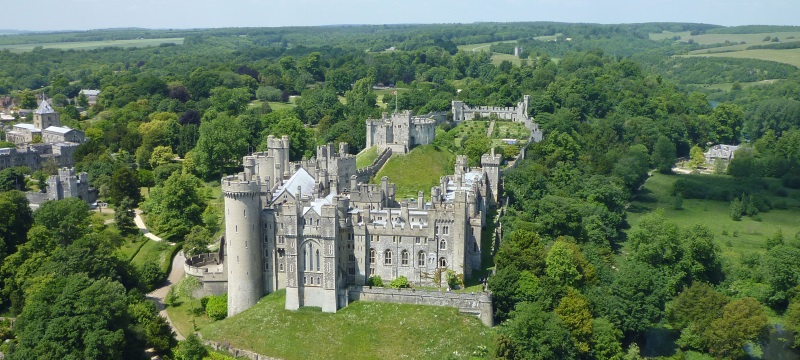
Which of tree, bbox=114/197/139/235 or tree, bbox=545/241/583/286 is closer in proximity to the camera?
tree, bbox=545/241/583/286

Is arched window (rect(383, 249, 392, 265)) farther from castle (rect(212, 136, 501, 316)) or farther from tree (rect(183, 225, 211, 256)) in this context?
tree (rect(183, 225, 211, 256))

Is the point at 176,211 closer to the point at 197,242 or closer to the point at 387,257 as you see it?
the point at 197,242

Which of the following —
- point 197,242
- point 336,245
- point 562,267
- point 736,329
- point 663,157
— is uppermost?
point 336,245

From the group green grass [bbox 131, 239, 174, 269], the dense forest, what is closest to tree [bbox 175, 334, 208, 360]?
the dense forest

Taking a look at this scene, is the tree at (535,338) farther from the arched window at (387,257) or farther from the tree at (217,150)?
the tree at (217,150)

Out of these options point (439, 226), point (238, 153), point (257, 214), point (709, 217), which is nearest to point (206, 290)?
point (257, 214)

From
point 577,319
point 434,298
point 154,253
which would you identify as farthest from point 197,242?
point 577,319
